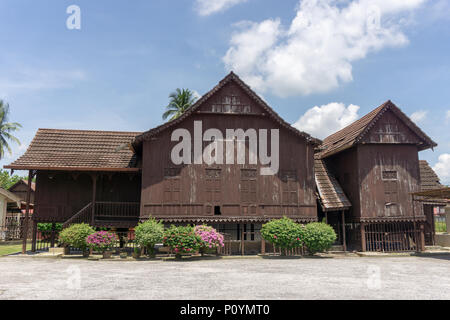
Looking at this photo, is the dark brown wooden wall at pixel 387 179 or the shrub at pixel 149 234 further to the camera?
the dark brown wooden wall at pixel 387 179

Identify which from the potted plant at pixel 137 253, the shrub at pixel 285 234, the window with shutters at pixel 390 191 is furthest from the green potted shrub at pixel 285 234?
the window with shutters at pixel 390 191

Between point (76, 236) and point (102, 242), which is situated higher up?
point (76, 236)

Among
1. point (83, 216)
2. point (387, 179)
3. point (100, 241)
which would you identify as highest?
point (387, 179)

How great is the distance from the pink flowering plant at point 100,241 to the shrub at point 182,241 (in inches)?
115

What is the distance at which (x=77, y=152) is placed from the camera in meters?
22.3

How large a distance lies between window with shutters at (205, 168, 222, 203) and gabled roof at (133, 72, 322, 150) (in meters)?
3.49

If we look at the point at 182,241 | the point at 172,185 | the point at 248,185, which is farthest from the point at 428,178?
the point at 182,241

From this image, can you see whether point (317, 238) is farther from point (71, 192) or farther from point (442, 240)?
point (71, 192)

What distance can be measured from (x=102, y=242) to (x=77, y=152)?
23.1 ft

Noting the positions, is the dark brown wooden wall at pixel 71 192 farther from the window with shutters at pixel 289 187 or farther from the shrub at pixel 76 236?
the window with shutters at pixel 289 187

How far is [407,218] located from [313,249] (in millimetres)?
7453

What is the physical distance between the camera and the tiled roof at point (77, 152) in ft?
67.2

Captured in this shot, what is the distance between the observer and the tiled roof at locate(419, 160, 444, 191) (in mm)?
25922
